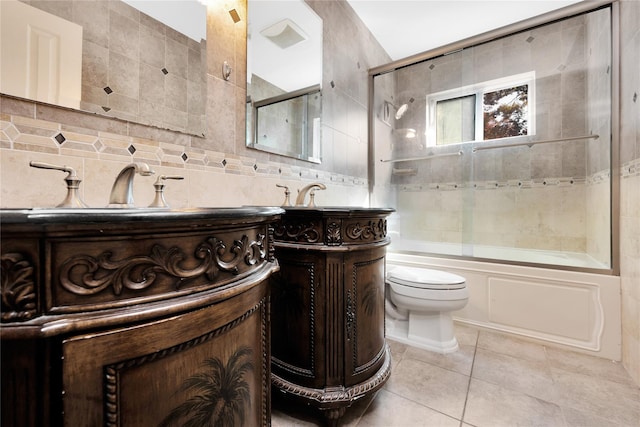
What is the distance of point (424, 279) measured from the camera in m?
1.73

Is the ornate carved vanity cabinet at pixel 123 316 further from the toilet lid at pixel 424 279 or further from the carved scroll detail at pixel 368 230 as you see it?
the toilet lid at pixel 424 279

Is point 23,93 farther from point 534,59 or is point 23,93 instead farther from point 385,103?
point 534,59

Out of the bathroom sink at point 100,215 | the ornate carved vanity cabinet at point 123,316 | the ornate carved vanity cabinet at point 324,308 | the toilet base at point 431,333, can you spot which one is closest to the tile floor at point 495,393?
the toilet base at point 431,333

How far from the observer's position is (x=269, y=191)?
57.5 inches

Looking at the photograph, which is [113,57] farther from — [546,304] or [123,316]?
[546,304]

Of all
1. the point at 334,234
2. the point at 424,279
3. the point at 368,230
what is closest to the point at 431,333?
the point at 424,279

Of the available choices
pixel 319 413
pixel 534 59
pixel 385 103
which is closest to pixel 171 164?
pixel 319 413

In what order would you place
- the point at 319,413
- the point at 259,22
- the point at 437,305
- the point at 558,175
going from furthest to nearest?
the point at 558,175
the point at 437,305
the point at 259,22
the point at 319,413

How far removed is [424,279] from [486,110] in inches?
76.0

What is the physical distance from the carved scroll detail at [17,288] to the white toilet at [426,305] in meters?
1.70

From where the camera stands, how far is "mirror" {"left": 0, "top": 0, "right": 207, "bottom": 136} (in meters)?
0.75

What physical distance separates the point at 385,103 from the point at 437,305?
1979mm

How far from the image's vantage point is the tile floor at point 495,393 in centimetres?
118

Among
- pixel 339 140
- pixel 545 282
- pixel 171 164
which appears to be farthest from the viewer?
pixel 339 140
